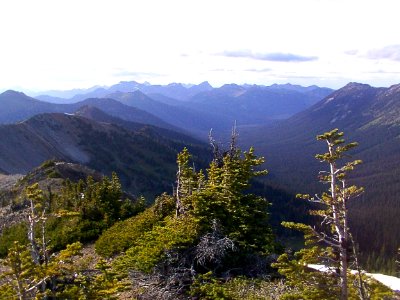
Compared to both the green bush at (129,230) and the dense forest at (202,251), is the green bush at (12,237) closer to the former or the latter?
the dense forest at (202,251)

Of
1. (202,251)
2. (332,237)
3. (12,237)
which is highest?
(332,237)

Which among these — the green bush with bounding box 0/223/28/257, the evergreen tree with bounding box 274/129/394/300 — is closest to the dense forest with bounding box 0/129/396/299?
the evergreen tree with bounding box 274/129/394/300

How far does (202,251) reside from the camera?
2386 centimetres

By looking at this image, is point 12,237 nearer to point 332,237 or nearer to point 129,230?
point 129,230

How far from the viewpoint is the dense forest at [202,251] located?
13.8 meters

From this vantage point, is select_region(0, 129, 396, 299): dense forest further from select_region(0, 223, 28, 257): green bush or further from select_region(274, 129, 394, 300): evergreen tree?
select_region(0, 223, 28, 257): green bush

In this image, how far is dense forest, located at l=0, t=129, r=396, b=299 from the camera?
1384 centimetres

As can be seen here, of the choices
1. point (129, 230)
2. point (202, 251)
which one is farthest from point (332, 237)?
point (129, 230)

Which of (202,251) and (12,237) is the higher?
(202,251)

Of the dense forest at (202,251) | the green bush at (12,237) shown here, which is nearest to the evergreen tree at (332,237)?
the dense forest at (202,251)

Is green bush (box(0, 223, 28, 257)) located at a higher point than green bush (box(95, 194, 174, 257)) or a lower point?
lower

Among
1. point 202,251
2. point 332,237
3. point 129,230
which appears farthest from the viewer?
point 129,230

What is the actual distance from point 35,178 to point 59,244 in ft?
126

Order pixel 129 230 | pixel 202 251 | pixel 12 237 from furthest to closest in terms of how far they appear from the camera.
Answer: pixel 12 237 < pixel 129 230 < pixel 202 251
